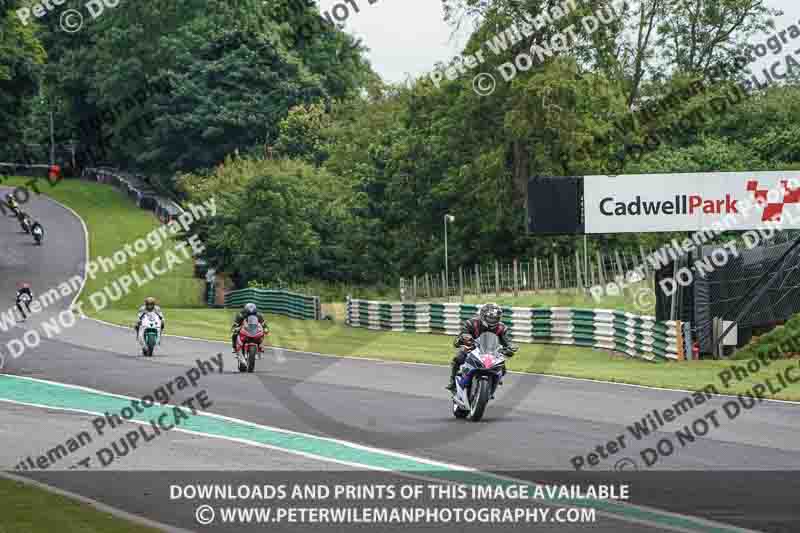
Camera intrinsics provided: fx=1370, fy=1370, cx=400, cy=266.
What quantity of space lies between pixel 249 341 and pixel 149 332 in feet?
19.2

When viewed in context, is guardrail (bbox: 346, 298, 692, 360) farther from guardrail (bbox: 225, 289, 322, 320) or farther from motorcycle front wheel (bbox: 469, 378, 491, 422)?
motorcycle front wheel (bbox: 469, 378, 491, 422)

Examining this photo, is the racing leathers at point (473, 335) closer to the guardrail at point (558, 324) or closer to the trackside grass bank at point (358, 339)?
the trackside grass bank at point (358, 339)

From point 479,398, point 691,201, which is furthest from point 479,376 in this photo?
A: point 691,201

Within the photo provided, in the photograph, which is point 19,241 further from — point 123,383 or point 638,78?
point 123,383

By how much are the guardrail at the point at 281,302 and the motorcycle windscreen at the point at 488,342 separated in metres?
38.7

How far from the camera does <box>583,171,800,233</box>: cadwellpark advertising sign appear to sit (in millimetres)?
35188

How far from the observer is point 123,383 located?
2441 cm

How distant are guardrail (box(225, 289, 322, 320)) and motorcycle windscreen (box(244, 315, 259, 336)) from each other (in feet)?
95.4

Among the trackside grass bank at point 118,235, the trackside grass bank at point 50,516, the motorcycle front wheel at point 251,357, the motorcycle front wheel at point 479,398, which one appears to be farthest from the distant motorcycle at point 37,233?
the trackside grass bank at point 50,516

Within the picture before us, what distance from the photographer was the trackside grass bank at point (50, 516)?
9.91 meters

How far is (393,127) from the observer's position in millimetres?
90625

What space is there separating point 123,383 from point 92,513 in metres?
14.0

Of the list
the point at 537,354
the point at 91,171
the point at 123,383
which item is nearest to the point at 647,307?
the point at 537,354

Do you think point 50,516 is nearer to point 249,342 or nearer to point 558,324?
point 249,342
